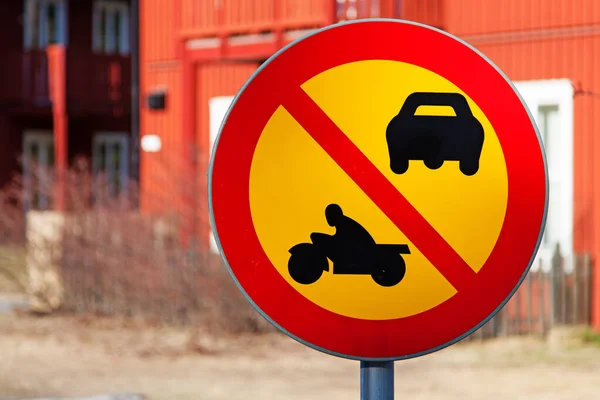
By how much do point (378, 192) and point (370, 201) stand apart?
3 cm

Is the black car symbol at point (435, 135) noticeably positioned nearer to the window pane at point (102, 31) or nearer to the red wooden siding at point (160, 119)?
the red wooden siding at point (160, 119)

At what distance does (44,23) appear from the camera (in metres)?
26.0

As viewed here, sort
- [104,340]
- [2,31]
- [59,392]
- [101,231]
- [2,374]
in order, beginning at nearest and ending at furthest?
[59,392] → [2,374] → [104,340] → [101,231] → [2,31]

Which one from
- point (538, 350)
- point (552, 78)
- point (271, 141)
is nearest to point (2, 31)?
point (552, 78)

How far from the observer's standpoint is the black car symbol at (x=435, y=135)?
2.55 meters

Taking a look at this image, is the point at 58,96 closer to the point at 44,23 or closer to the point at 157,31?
the point at 44,23

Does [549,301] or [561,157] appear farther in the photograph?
[561,157]

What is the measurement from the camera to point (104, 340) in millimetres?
12719

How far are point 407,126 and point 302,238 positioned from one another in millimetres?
322

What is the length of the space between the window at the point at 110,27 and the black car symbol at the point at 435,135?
24.3 m

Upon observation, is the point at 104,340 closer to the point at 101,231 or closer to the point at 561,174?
the point at 101,231

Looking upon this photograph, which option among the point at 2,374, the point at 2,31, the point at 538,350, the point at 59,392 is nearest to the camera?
Answer: the point at 59,392

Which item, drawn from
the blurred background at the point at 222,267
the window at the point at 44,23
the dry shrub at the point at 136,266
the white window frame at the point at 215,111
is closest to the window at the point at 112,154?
the window at the point at 44,23

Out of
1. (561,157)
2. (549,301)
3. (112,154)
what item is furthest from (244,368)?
(112,154)
